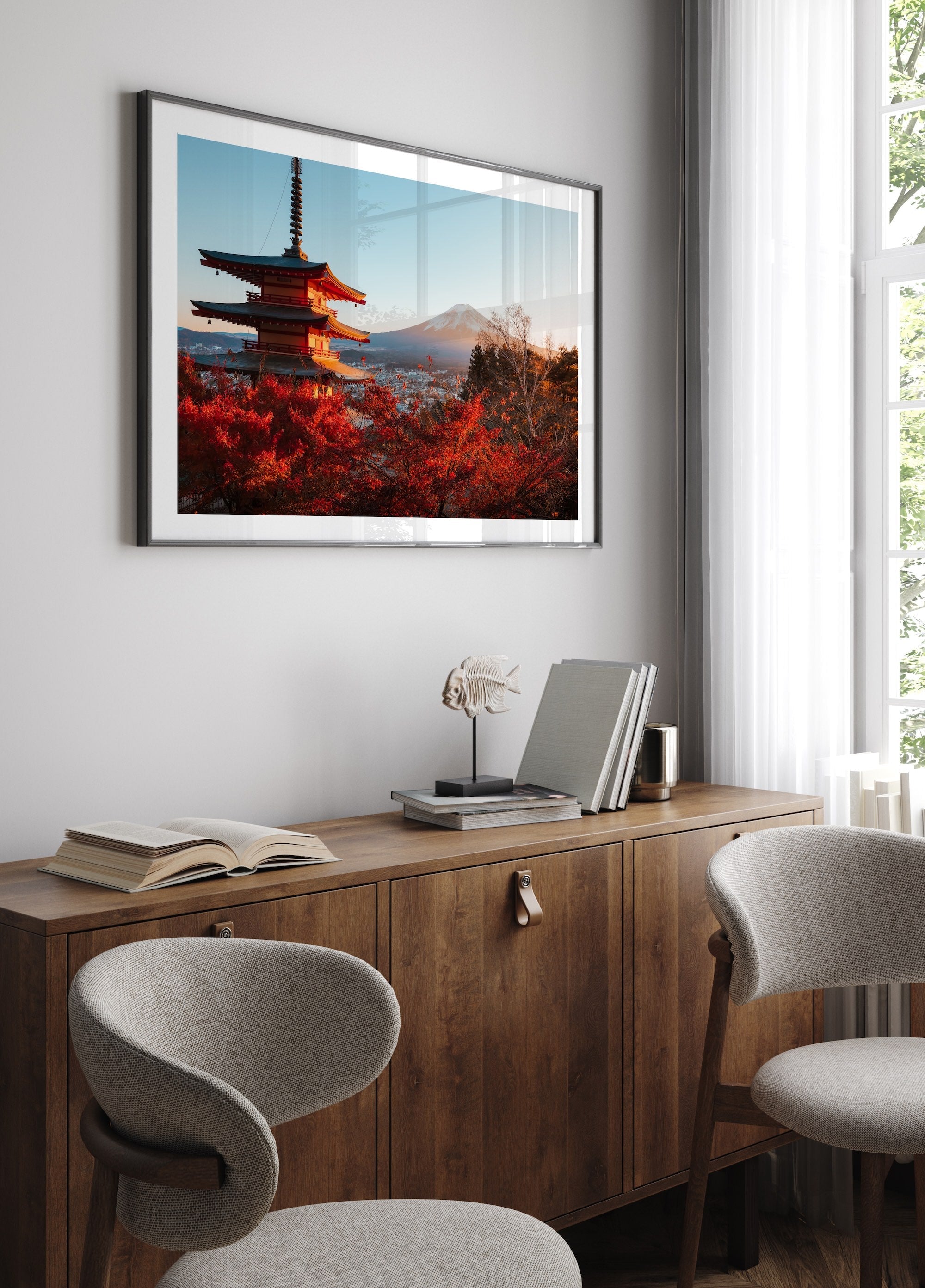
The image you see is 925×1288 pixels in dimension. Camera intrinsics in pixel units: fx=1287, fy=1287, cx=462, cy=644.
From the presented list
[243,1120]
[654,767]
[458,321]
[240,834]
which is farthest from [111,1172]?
[458,321]

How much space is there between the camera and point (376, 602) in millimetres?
2453

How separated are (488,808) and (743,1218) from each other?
0.98 metres

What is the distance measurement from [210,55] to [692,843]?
1.62 m

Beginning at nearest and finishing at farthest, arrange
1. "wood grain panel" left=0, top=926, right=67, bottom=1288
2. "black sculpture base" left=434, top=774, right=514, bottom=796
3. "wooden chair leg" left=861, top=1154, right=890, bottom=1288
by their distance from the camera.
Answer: "wood grain panel" left=0, top=926, right=67, bottom=1288 → "wooden chair leg" left=861, top=1154, right=890, bottom=1288 → "black sculpture base" left=434, top=774, right=514, bottom=796

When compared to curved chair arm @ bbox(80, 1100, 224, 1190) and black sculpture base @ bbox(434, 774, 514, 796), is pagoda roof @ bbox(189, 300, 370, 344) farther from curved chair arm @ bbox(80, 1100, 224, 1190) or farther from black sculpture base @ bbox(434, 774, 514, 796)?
curved chair arm @ bbox(80, 1100, 224, 1190)

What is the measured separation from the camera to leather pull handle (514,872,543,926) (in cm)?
210

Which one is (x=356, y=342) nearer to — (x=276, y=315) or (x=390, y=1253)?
(x=276, y=315)

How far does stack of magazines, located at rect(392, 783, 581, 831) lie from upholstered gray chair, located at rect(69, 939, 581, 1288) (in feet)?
2.24

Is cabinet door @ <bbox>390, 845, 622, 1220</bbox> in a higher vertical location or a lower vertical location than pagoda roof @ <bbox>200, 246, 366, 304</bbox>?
lower

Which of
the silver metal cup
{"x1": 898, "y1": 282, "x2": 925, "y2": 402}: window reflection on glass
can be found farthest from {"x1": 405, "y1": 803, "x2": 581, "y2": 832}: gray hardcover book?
{"x1": 898, "y1": 282, "x2": 925, "y2": 402}: window reflection on glass

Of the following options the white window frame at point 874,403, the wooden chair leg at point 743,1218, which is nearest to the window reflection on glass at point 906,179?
the white window frame at point 874,403

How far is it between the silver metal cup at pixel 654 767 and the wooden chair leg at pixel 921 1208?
0.79 m

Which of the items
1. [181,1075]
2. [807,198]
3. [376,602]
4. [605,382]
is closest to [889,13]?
[807,198]

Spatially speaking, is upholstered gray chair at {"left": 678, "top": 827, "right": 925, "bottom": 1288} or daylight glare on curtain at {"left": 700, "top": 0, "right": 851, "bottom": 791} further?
daylight glare on curtain at {"left": 700, "top": 0, "right": 851, "bottom": 791}
